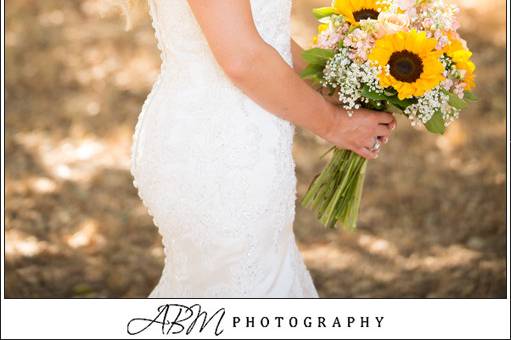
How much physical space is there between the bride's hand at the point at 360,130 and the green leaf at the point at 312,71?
0.47ft

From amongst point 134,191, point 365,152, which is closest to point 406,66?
point 365,152

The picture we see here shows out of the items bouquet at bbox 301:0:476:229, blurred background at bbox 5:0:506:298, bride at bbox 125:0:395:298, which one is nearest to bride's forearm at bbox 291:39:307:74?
bouquet at bbox 301:0:476:229

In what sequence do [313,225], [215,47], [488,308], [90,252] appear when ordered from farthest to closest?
1. [313,225]
2. [90,252]
3. [488,308]
4. [215,47]

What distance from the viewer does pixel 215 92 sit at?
8.27 ft

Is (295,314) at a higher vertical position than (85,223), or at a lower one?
higher

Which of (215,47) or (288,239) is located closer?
(215,47)

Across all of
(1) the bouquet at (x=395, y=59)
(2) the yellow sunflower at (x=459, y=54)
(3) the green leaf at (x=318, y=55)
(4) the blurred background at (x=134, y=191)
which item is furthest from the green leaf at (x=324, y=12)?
(4) the blurred background at (x=134, y=191)

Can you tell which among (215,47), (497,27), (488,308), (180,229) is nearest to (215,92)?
(215,47)

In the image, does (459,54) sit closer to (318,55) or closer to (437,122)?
(437,122)

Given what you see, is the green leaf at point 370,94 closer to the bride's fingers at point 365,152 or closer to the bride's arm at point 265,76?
the bride's arm at point 265,76

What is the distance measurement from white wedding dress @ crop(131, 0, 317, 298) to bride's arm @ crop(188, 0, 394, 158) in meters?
0.09

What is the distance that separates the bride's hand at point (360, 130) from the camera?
2.61 m

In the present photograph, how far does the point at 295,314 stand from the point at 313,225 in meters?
2.70

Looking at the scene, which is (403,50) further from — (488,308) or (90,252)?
(90,252)
